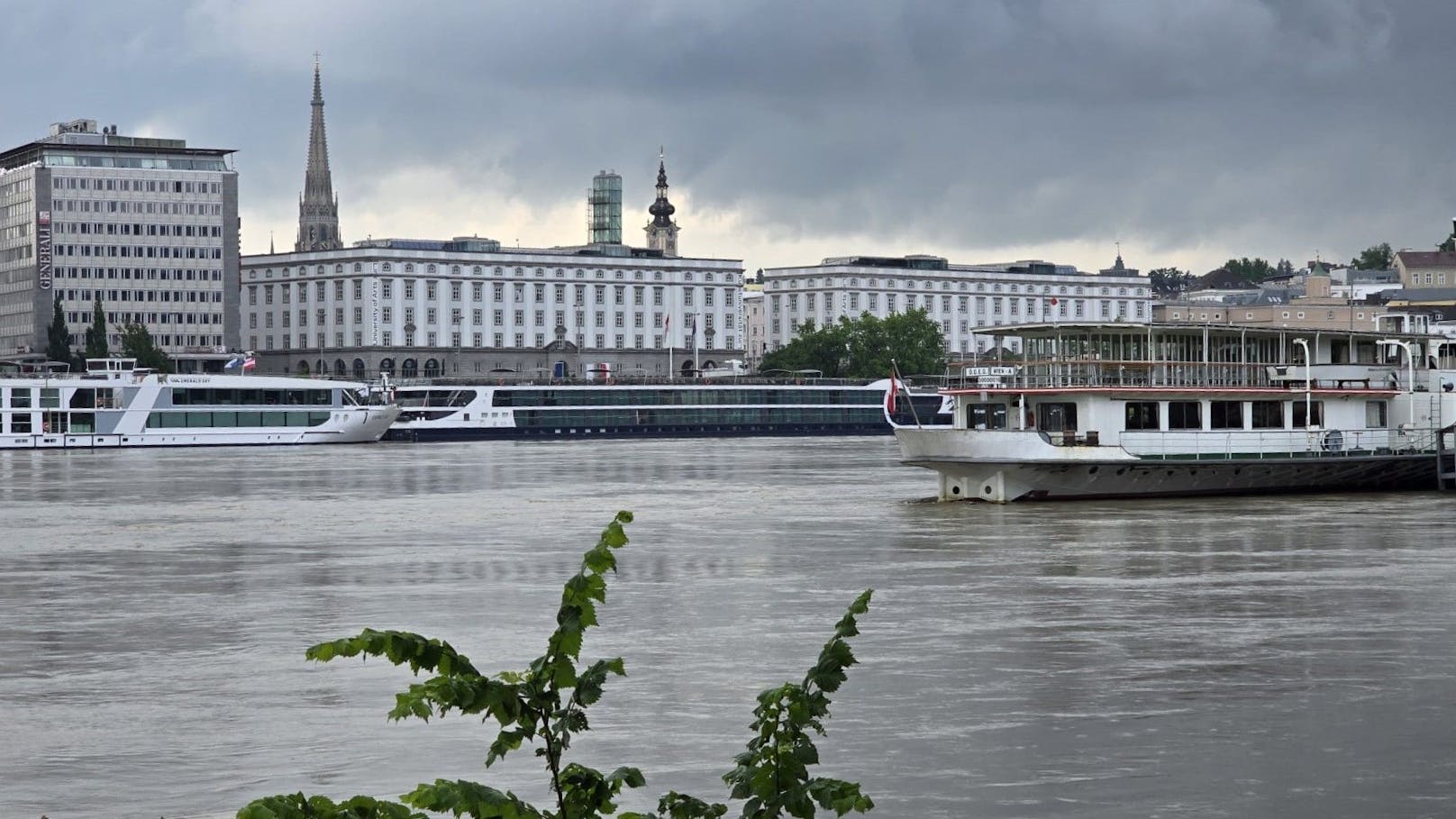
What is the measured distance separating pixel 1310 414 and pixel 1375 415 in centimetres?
364

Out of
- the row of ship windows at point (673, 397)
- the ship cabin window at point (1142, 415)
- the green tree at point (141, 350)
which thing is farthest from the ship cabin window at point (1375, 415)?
the green tree at point (141, 350)

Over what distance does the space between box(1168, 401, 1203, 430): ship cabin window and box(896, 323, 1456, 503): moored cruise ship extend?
0.15ft

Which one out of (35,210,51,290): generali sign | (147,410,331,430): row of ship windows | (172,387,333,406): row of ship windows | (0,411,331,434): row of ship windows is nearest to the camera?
(0,411,331,434): row of ship windows

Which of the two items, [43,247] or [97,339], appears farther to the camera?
[43,247]

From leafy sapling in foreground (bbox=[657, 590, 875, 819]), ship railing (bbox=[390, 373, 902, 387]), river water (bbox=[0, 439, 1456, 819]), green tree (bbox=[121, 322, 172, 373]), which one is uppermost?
green tree (bbox=[121, 322, 172, 373])

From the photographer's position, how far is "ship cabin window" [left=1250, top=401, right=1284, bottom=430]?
6159 centimetres

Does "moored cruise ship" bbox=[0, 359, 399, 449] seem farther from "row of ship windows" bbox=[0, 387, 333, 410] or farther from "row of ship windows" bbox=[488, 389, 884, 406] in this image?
"row of ship windows" bbox=[488, 389, 884, 406]

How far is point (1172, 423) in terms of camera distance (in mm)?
60344

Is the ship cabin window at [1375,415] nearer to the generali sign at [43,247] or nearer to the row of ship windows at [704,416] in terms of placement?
the row of ship windows at [704,416]

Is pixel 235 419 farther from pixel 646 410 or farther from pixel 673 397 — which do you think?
pixel 673 397

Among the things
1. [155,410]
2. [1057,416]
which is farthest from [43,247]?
[1057,416]

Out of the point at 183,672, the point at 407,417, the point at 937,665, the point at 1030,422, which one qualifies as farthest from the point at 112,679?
the point at 407,417

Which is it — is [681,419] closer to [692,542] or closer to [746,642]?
[692,542]

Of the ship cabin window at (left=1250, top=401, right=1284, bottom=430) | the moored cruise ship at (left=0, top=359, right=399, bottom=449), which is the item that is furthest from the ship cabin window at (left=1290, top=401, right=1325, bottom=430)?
the moored cruise ship at (left=0, top=359, right=399, bottom=449)
